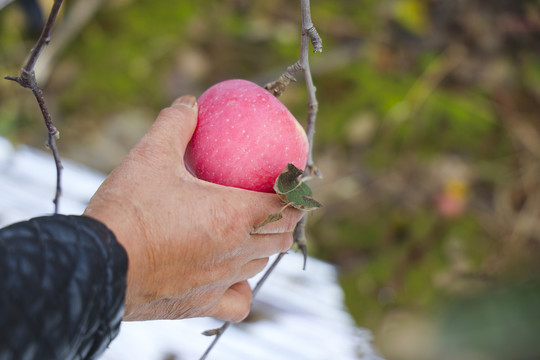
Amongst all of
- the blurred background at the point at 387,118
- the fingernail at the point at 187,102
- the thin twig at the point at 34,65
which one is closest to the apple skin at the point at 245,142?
the fingernail at the point at 187,102

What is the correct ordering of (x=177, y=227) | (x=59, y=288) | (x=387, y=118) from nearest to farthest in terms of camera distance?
(x=59, y=288) < (x=177, y=227) < (x=387, y=118)

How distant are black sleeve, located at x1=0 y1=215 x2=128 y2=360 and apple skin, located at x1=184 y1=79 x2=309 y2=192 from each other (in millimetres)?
245

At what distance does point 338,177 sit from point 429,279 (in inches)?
18.2

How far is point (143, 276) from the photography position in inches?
21.6

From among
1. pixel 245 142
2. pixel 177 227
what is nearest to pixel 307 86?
pixel 245 142

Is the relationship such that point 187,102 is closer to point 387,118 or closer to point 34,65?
point 34,65

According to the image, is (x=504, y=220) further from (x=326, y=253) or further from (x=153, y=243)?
(x=153, y=243)

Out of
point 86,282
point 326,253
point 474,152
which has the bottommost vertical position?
point 86,282

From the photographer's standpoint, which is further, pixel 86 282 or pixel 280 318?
pixel 280 318

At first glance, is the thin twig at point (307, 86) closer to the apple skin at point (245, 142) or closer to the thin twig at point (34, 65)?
the apple skin at point (245, 142)

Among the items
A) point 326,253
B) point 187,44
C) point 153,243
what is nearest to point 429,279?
point 326,253

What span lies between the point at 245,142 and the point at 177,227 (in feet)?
0.63

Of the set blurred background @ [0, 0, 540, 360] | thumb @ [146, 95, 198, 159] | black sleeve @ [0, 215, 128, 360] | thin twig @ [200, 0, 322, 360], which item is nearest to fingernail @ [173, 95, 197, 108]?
thumb @ [146, 95, 198, 159]

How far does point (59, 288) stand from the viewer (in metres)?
0.44
